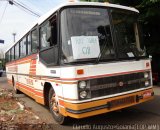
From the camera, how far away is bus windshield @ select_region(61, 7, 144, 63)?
619 centimetres

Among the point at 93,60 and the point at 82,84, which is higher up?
the point at 93,60

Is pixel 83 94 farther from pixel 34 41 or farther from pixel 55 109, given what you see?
pixel 34 41

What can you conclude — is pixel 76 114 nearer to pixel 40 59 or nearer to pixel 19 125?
pixel 19 125

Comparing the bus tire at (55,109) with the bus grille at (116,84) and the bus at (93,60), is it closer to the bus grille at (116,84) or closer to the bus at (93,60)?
the bus at (93,60)

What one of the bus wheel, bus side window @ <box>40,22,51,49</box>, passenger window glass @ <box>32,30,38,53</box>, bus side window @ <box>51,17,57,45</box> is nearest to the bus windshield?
bus side window @ <box>51,17,57,45</box>

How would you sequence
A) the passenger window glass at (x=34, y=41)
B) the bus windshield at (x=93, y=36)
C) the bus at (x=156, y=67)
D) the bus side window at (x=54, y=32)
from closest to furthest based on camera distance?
the bus windshield at (x=93, y=36) < the bus side window at (x=54, y=32) < the passenger window glass at (x=34, y=41) < the bus at (x=156, y=67)

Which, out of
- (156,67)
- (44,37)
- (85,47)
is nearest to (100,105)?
(85,47)

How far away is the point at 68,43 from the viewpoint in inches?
247

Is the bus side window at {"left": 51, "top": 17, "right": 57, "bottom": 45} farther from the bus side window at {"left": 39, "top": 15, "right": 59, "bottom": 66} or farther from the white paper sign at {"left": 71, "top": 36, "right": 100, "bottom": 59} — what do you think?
the white paper sign at {"left": 71, "top": 36, "right": 100, "bottom": 59}

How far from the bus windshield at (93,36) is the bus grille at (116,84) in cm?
49

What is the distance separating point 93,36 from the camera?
253 inches

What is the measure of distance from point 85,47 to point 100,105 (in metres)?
1.33

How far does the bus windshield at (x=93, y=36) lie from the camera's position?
20.3 feet

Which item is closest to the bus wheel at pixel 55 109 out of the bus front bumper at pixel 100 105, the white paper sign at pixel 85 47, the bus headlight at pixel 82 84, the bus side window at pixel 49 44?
the bus front bumper at pixel 100 105
